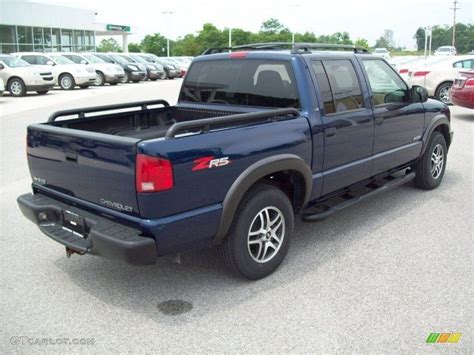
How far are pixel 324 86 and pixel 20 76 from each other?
1772 cm

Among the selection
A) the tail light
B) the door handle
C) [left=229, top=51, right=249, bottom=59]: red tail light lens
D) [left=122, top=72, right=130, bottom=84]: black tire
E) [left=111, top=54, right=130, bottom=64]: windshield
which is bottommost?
the door handle

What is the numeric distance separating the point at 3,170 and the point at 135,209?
17.3ft

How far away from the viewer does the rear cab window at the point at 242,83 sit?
14.9 feet

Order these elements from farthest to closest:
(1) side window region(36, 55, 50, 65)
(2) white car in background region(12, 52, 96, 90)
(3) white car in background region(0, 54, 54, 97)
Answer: (2) white car in background region(12, 52, 96, 90)
(1) side window region(36, 55, 50, 65)
(3) white car in background region(0, 54, 54, 97)

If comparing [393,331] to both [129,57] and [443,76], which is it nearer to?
[443,76]

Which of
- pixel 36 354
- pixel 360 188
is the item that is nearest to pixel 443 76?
pixel 360 188

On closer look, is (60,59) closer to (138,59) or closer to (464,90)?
(138,59)

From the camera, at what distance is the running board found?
4.59 m

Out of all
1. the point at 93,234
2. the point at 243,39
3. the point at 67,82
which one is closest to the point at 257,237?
the point at 93,234

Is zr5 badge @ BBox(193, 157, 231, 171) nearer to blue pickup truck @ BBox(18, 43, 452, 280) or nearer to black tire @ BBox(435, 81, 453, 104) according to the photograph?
blue pickup truck @ BBox(18, 43, 452, 280)

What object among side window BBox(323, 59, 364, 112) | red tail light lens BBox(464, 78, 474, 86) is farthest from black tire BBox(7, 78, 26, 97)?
side window BBox(323, 59, 364, 112)

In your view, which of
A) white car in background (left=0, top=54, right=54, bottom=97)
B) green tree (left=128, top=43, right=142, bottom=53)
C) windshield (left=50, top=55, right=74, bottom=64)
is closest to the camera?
white car in background (left=0, top=54, right=54, bottom=97)

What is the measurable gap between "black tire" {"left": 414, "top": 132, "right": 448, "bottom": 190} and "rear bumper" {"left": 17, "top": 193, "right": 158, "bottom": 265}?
4290 millimetres

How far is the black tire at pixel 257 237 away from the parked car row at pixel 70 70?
16.3 meters
